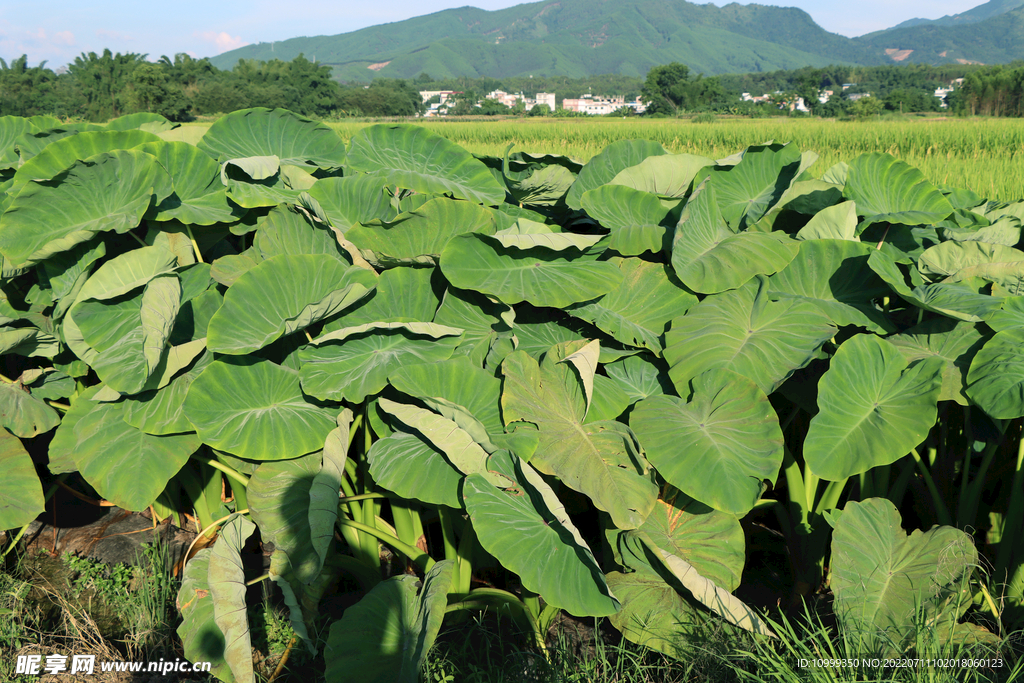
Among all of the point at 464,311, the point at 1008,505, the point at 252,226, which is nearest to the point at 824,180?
the point at 1008,505

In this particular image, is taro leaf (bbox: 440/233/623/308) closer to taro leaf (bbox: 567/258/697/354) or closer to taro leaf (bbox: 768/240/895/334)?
taro leaf (bbox: 567/258/697/354)

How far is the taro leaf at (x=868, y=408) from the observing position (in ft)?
4.24

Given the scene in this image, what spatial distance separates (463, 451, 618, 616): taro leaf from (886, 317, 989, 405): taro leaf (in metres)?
0.87

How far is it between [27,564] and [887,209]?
110 inches

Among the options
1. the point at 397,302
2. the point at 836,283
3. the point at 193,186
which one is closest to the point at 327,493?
the point at 397,302

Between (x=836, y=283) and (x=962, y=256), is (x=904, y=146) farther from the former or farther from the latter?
(x=836, y=283)

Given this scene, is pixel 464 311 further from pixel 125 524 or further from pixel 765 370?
pixel 125 524

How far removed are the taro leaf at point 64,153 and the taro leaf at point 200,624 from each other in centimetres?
113

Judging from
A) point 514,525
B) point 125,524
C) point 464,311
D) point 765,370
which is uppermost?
point 464,311

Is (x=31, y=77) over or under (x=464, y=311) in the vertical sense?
over

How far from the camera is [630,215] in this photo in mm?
1759

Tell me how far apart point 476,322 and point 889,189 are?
4.18 feet

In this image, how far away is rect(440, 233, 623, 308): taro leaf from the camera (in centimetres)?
151

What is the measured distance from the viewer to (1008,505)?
145 cm
